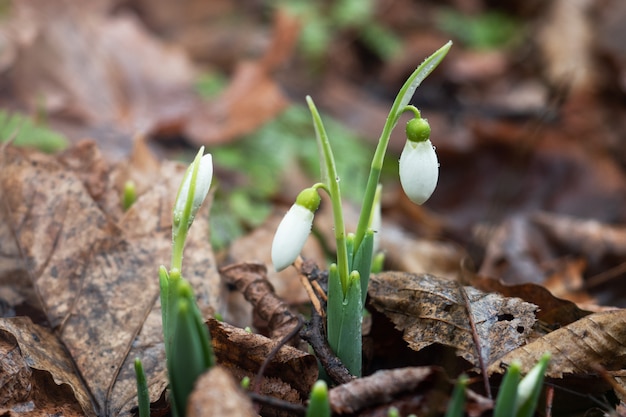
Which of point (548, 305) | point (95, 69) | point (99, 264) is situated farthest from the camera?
point (95, 69)

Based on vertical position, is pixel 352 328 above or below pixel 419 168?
below

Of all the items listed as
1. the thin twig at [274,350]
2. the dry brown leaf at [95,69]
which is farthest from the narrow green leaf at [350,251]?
the dry brown leaf at [95,69]

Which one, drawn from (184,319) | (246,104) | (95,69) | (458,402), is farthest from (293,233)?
(95,69)

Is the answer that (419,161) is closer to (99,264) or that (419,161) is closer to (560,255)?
(99,264)

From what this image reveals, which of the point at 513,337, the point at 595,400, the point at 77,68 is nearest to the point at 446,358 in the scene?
the point at 513,337

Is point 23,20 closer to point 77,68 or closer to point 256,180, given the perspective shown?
point 77,68

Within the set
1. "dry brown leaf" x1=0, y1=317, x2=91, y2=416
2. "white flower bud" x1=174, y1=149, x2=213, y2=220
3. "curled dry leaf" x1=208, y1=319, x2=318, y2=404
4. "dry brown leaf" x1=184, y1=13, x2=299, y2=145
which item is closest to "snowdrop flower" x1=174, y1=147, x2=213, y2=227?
"white flower bud" x1=174, y1=149, x2=213, y2=220
